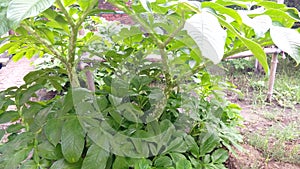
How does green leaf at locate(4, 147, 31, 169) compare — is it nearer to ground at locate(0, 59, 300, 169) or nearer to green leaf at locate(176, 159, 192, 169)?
green leaf at locate(176, 159, 192, 169)

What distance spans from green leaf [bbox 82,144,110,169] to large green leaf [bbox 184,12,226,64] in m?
0.38

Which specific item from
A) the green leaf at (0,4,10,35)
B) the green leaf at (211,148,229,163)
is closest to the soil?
the green leaf at (211,148,229,163)

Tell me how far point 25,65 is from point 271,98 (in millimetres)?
1746

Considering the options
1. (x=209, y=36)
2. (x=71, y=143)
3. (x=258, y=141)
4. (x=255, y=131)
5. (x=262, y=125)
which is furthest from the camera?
(x=262, y=125)

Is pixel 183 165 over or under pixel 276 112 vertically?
over

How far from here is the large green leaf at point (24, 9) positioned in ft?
1.07

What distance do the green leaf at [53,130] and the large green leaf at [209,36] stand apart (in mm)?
415

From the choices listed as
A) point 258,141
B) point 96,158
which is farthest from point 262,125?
point 96,158

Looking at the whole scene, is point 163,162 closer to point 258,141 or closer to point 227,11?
point 227,11

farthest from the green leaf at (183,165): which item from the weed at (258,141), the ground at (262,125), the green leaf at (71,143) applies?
the weed at (258,141)

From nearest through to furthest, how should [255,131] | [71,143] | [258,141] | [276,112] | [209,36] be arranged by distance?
1. [209,36]
2. [71,143]
3. [258,141]
4. [255,131]
5. [276,112]

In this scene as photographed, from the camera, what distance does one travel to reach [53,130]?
63cm

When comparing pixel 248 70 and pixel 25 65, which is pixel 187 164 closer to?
pixel 25 65

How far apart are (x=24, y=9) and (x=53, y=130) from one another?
360mm
